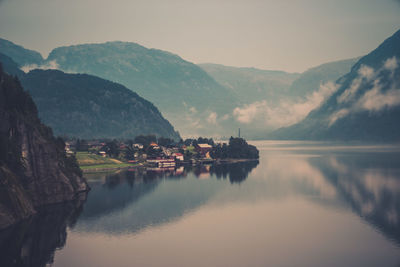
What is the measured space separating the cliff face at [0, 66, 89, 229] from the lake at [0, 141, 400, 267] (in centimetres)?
323

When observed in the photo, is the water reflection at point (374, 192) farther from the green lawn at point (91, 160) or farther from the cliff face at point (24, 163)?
the green lawn at point (91, 160)

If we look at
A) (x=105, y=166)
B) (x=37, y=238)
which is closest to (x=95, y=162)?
(x=105, y=166)

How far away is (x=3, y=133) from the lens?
8150 cm

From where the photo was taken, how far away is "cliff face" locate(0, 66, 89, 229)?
7431 centimetres

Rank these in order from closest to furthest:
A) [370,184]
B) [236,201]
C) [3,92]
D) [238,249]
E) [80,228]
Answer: [238,249]
[80,228]
[3,92]
[236,201]
[370,184]

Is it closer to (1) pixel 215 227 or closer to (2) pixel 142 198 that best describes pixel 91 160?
(2) pixel 142 198

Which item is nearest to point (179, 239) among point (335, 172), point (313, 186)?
point (313, 186)

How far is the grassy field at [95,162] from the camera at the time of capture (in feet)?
547

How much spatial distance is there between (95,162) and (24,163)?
88.2 metres

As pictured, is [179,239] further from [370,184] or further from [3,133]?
[370,184]

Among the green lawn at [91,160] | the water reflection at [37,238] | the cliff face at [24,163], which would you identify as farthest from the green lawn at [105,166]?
the water reflection at [37,238]

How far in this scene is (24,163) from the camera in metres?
86.0

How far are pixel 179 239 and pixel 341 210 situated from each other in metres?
41.3

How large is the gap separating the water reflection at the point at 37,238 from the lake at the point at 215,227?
14 cm
